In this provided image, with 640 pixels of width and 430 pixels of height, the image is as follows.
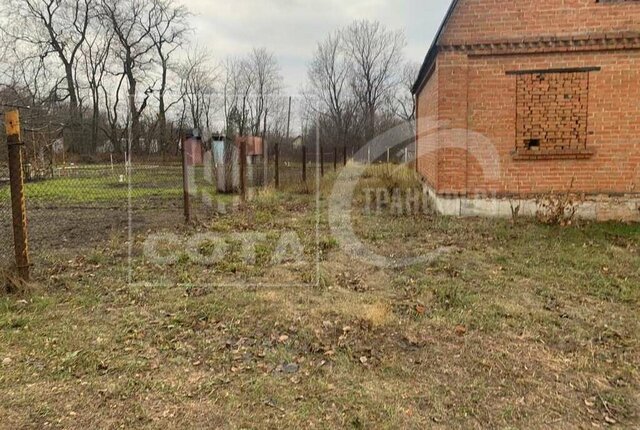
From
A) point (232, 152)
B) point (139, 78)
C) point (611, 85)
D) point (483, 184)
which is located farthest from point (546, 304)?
point (139, 78)

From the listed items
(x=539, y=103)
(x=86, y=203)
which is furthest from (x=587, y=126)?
(x=86, y=203)

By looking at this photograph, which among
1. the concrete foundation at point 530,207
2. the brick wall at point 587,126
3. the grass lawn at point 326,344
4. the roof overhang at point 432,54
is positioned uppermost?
the roof overhang at point 432,54

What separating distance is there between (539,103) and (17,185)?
8.14 metres

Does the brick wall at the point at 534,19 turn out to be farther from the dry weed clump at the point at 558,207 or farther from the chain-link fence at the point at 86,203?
the chain-link fence at the point at 86,203

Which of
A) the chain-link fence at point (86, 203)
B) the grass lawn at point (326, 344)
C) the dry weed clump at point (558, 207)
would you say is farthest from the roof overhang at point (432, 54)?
the chain-link fence at point (86, 203)

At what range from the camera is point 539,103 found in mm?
8094

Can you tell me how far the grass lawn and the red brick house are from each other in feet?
9.07

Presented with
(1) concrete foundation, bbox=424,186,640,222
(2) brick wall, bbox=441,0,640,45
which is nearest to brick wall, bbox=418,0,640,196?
(2) brick wall, bbox=441,0,640,45

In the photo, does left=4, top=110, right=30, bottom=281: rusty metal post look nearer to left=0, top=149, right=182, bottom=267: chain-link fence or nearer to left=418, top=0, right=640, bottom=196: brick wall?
left=0, top=149, right=182, bottom=267: chain-link fence

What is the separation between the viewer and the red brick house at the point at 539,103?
7828 mm

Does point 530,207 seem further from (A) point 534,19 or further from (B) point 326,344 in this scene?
(B) point 326,344

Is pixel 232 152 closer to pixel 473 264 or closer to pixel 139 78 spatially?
pixel 473 264

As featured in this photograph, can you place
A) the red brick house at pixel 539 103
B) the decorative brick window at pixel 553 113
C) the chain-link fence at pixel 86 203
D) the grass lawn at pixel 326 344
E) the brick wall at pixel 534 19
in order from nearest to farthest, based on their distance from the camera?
the grass lawn at pixel 326 344 < the chain-link fence at pixel 86 203 < the brick wall at pixel 534 19 < the red brick house at pixel 539 103 < the decorative brick window at pixel 553 113

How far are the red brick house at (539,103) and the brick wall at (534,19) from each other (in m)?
0.02
